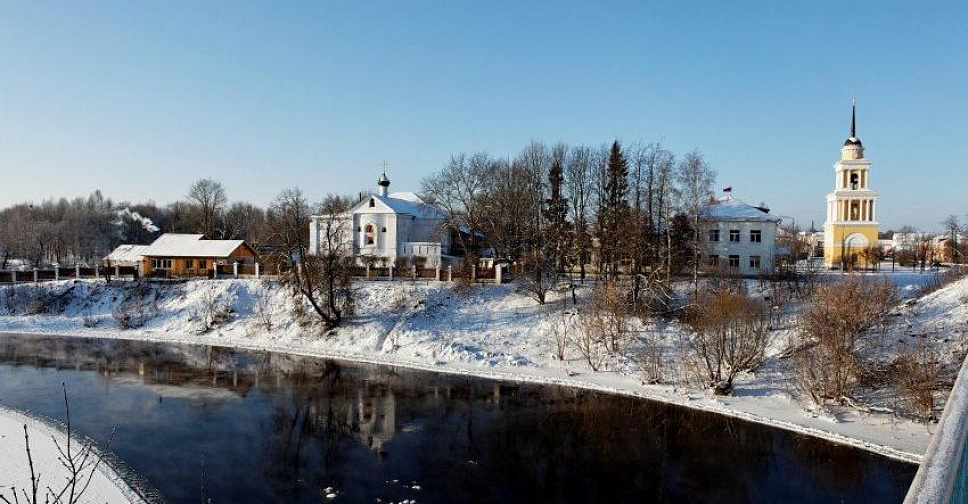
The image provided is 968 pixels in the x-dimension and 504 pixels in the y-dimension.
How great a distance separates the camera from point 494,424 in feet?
59.1

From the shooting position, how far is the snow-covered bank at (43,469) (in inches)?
478

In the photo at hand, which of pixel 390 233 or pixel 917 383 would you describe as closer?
pixel 917 383

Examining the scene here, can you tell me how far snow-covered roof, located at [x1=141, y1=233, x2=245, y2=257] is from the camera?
42.2 m

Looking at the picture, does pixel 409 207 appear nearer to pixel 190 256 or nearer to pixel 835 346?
pixel 190 256

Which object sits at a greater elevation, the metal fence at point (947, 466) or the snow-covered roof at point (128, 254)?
the snow-covered roof at point (128, 254)

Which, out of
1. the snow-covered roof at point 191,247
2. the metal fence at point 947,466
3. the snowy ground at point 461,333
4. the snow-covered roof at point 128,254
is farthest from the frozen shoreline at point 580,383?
the metal fence at point 947,466

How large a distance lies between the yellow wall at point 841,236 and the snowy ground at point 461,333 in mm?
11229

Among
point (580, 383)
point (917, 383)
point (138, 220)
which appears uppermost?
point (138, 220)

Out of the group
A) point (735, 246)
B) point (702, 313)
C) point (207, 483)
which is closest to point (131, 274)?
point (207, 483)

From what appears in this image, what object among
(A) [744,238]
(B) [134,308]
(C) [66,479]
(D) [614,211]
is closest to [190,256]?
(B) [134,308]

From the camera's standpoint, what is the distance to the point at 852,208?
42219 millimetres

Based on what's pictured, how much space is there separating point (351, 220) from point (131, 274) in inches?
584

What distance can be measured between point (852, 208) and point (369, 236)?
34112 millimetres

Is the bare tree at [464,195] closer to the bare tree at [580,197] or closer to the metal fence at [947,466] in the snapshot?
the bare tree at [580,197]
